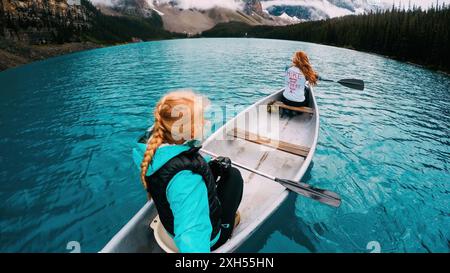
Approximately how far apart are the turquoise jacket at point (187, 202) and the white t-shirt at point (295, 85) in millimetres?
8390

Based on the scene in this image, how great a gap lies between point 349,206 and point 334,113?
9.37 meters

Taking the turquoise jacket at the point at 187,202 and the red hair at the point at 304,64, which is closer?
the turquoise jacket at the point at 187,202

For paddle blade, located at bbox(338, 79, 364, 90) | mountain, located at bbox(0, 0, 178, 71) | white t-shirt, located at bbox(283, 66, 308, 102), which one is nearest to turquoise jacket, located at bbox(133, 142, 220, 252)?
white t-shirt, located at bbox(283, 66, 308, 102)

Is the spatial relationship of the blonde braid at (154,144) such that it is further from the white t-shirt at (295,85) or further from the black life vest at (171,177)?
the white t-shirt at (295,85)

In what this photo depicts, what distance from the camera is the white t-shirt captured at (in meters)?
10.2

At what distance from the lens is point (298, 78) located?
10305 mm

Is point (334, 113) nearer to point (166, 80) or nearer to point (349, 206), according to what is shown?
point (349, 206)

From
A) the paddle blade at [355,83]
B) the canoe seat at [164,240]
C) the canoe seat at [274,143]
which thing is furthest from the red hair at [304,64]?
the canoe seat at [164,240]

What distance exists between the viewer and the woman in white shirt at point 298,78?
10.2m

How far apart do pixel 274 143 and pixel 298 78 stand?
138 inches

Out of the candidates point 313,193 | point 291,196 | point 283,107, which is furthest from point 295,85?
point 313,193

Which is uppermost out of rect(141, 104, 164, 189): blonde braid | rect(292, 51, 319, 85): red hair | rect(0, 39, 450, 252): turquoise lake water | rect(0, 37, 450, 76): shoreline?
rect(0, 37, 450, 76): shoreline

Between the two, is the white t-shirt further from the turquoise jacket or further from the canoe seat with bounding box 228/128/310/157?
the turquoise jacket
